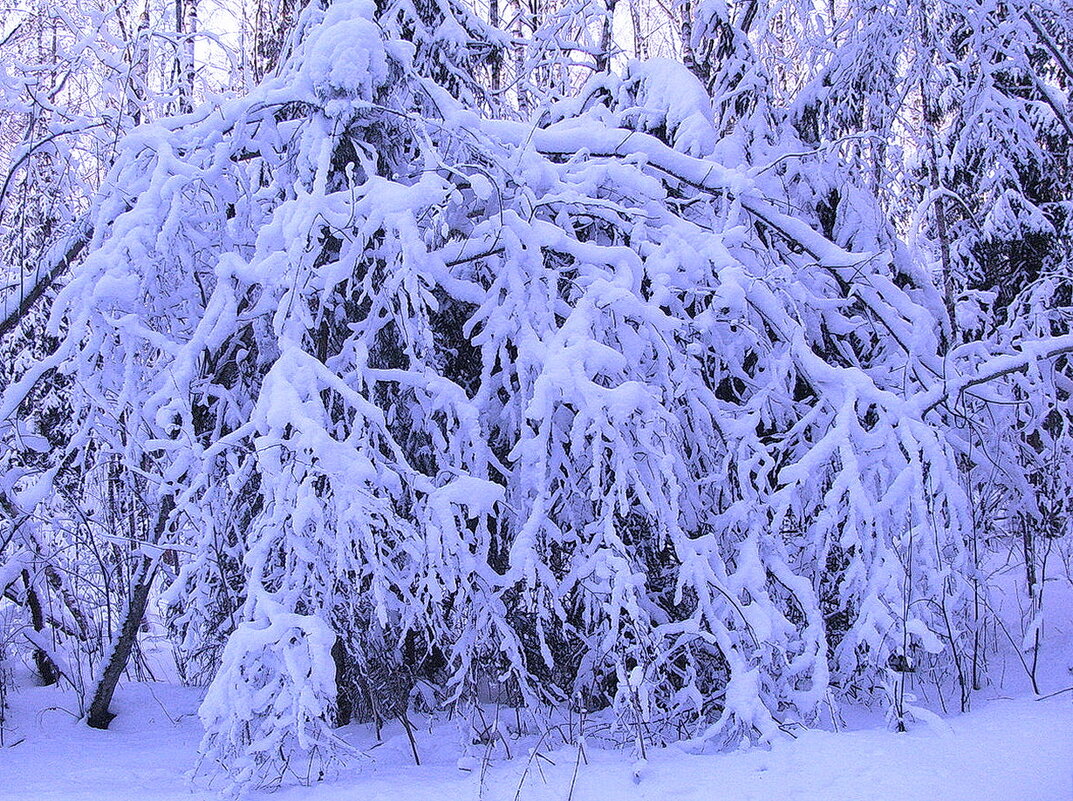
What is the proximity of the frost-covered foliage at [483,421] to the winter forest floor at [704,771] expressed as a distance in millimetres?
173

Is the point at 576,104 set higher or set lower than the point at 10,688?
higher

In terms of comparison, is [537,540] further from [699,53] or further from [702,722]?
[699,53]

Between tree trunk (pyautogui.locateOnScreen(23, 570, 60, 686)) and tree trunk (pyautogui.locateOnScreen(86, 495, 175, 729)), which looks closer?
tree trunk (pyautogui.locateOnScreen(86, 495, 175, 729))

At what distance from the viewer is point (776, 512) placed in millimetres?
3244

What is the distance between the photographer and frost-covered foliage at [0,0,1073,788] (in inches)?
111

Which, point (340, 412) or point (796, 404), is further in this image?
point (796, 404)

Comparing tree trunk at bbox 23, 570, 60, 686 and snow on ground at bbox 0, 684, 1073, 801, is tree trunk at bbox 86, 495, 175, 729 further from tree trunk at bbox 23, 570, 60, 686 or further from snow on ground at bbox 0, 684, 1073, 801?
tree trunk at bbox 23, 570, 60, 686

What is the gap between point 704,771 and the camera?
2.63m

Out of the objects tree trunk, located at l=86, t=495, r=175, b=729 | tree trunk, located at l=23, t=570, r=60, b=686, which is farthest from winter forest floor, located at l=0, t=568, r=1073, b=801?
tree trunk, located at l=23, t=570, r=60, b=686

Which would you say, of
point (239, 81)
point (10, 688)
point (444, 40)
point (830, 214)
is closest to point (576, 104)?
point (444, 40)

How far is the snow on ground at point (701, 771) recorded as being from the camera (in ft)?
7.76

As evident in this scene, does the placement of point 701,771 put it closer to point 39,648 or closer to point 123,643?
point 123,643

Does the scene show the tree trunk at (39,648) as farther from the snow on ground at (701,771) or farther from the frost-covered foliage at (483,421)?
the snow on ground at (701,771)

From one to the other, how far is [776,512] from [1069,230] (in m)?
6.15
